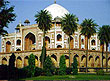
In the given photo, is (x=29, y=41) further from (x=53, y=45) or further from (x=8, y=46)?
(x=53, y=45)

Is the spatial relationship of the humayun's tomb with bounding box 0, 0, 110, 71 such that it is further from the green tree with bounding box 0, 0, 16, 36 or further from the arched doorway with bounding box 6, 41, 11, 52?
the green tree with bounding box 0, 0, 16, 36

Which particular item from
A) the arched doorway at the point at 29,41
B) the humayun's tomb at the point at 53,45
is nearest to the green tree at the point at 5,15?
the humayun's tomb at the point at 53,45

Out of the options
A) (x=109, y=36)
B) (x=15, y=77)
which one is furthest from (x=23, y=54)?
(x=15, y=77)

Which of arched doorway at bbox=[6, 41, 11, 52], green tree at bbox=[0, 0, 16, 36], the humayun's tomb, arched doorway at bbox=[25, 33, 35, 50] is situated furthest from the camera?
arched doorway at bbox=[6, 41, 11, 52]

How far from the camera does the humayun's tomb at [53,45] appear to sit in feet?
241

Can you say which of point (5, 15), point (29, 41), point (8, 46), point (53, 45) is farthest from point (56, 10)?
point (5, 15)

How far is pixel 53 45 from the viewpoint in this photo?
266ft

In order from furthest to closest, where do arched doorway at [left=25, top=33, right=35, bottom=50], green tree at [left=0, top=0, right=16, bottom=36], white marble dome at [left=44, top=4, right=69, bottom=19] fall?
white marble dome at [left=44, top=4, right=69, bottom=19]
arched doorway at [left=25, top=33, right=35, bottom=50]
green tree at [left=0, top=0, right=16, bottom=36]

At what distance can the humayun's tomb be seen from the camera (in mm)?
73438

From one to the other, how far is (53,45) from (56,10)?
21323mm

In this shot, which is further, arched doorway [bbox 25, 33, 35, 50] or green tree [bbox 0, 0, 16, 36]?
arched doorway [bbox 25, 33, 35, 50]

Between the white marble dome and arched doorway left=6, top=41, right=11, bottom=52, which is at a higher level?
the white marble dome

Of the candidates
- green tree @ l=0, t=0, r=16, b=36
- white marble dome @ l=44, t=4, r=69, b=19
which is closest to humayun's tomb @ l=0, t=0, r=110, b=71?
white marble dome @ l=44, t=4, r=69, b=19

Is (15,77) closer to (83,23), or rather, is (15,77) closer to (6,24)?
(6,24)
